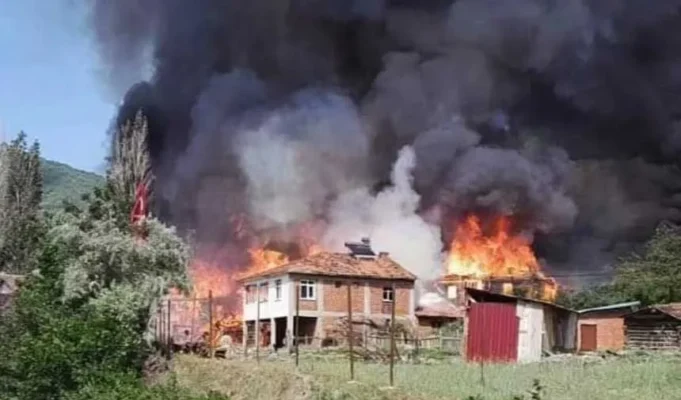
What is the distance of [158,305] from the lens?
28.0 m

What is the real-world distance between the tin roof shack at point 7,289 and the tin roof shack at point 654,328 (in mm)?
22624

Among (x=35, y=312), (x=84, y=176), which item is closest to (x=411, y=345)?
(x=35, y=312)

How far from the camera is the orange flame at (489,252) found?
6378 cm

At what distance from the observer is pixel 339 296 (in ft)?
151

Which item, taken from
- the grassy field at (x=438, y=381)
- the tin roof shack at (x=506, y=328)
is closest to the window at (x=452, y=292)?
the tin roof shack at (x=506, y=328)

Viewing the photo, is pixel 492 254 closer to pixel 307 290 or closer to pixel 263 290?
pixel 263 290

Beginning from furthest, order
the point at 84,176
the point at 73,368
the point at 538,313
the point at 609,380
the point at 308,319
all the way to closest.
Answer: the point at 84,176 < the point at 308,319 < the point at 538,313 < the point at 73,368 < the point at 609,380

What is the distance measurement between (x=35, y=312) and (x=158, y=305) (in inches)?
125

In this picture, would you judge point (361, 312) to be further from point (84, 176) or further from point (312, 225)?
point (84, 176)

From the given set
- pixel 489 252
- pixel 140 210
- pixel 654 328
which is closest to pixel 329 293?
pixel 654 328

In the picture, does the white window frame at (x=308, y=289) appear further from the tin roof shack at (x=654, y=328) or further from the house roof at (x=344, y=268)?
the tin roof shack at (x=654, y=328)

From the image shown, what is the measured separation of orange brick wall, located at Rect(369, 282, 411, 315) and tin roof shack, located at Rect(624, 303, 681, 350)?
10055 millimetres

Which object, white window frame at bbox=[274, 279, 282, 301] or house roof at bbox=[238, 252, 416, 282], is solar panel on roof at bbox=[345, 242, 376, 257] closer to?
house roof at bbox=[238, 252, 416, 282]

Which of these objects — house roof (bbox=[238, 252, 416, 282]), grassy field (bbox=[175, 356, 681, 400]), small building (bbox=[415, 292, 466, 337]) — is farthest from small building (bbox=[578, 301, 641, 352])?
grassy field (bbox=[175, 356, 681, 400])
